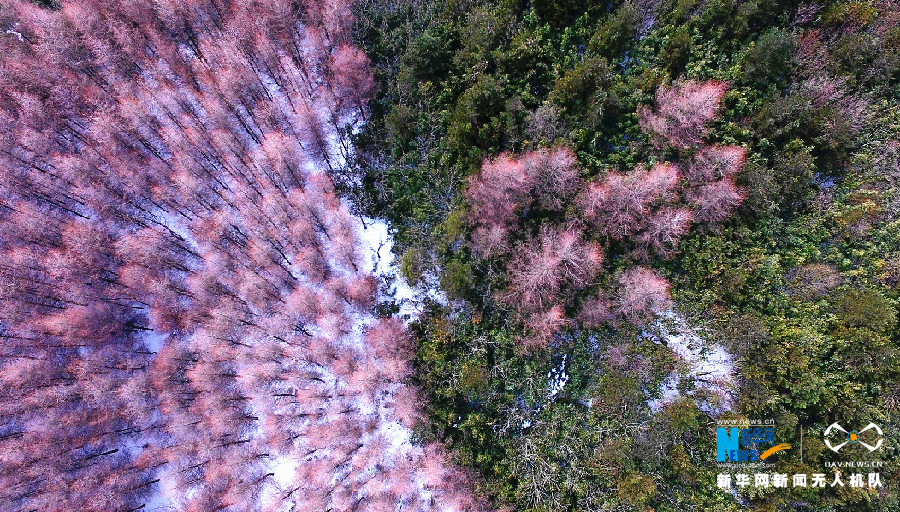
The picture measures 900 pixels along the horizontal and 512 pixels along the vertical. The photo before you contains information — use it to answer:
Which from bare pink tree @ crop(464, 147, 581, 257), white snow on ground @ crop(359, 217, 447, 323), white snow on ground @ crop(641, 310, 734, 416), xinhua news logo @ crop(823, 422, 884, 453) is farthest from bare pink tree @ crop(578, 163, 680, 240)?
xinhua news logo @ crop(823, 422, 884, 453)

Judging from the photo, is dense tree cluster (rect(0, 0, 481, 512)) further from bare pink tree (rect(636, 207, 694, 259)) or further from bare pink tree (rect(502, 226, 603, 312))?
bare pink tree (rect(636, 207, 694, 259))

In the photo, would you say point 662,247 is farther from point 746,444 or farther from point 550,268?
point 746,444

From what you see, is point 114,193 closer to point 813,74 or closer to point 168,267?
point 168,267

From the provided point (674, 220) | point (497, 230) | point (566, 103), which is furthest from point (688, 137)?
point (497, 230)

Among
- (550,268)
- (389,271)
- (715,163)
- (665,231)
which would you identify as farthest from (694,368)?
(389,271)

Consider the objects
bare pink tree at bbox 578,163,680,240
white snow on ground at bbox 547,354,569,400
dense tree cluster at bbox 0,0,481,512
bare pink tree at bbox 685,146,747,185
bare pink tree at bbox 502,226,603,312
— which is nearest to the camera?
bare pink tree at bbox 685,146,747,185

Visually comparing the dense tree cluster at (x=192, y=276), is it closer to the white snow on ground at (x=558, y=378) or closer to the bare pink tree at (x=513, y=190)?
the white snow on ground at (x=558, y=378)
